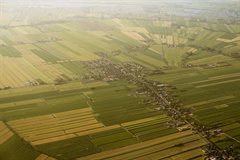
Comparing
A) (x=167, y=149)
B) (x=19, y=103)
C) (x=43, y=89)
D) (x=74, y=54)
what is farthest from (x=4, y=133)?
(x=74, y=54)

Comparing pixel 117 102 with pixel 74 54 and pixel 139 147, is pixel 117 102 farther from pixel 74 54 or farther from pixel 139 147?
pixel 74 54

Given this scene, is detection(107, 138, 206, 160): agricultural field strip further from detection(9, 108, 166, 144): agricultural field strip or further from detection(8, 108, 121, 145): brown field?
detection(8, 108, 121, 145): brown field

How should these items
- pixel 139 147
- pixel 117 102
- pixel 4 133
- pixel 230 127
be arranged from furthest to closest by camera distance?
1. pixel 117 102
2. pixel 230 127
3. pixel 4 133
4. pixel 139 147

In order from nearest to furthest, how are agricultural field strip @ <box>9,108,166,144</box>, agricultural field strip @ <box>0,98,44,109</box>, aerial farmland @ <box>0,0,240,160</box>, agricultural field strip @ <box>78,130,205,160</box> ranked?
1. agricultural field strip @ <box>78,130,205,160</box>
2. aerial farmland @ <box>0,0,240,160</box>
3. agricultural field strip @ <box>9,108,166,144</box>
4. agricultural field strip @ <box>0,98,44,109</box>

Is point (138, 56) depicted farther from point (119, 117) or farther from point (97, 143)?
point (97, 143)

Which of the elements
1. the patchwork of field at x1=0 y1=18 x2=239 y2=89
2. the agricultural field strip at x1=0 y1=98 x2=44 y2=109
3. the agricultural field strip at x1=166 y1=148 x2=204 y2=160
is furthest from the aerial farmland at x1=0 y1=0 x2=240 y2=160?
the patchwork of field at x1=0 y1=18 x2=239 y2=89

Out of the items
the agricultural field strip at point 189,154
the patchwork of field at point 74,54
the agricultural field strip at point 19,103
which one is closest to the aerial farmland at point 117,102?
the agricultural field strip at point 19,103

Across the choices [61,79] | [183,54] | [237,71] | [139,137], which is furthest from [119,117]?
[183,54]
